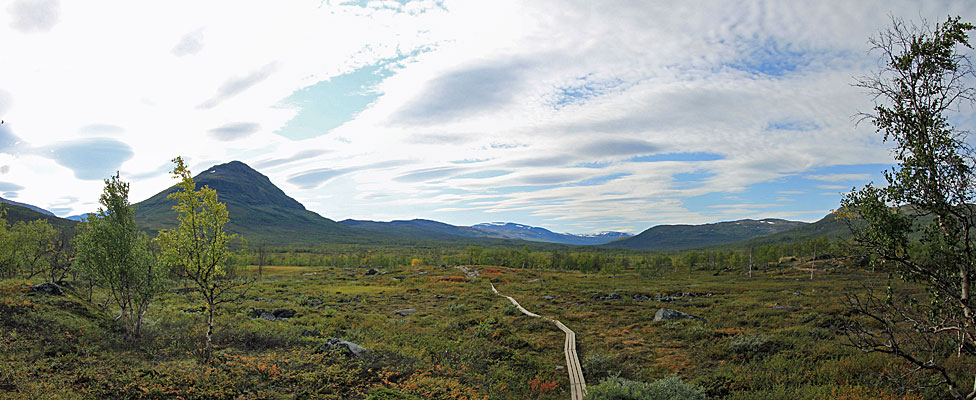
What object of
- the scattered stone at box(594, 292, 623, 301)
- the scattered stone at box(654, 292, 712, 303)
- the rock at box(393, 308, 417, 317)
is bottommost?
the rock at box(393, 308, 417, 317)

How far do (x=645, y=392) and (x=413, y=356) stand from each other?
405 inches

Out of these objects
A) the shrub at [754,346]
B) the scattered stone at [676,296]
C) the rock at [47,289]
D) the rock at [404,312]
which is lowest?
the rock at [404,312]

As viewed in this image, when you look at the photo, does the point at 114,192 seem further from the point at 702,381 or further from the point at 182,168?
the point at 702,381

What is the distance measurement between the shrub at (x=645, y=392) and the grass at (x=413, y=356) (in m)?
2.26

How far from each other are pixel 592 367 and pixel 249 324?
779 inches

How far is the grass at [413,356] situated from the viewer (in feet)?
40.4

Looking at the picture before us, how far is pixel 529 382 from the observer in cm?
1539

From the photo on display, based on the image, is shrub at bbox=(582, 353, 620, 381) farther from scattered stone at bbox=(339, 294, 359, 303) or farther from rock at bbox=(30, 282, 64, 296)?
rock at bbox=(30, 282, 64, 296)

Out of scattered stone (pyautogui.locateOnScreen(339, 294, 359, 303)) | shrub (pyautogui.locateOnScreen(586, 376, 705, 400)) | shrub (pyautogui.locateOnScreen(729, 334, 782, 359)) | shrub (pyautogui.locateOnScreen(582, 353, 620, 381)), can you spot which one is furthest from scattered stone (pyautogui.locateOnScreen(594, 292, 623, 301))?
shrub (pyautogui.locateOnScreen(586, 376, 705, 400))

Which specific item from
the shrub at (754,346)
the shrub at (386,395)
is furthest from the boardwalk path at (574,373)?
the shrub at (754,346)

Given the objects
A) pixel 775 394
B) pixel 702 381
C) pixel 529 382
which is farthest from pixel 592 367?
pixel 775 394

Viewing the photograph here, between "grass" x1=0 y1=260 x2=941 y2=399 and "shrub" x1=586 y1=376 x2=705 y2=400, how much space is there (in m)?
2.26

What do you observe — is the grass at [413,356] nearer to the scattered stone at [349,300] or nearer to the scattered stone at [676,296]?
the scattered stone at [676,296]

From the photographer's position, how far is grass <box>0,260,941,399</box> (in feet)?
40.4
